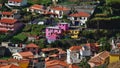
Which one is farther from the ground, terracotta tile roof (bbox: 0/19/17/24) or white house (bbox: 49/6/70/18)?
white house (bbox: 49/6/70/18)

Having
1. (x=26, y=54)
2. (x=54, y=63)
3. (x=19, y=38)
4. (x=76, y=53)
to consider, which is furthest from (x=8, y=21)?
(x=54, y=63)

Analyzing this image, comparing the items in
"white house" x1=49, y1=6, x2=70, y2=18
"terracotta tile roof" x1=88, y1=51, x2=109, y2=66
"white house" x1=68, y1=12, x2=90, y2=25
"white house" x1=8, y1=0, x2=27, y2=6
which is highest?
"white house" x1=8, y1=0, x2=27, y2=6

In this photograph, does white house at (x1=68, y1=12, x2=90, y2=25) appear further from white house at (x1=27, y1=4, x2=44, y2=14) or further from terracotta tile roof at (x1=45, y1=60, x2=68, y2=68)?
terracotta tile roof at (x1=45, y1=60, x2=68, y2=68)

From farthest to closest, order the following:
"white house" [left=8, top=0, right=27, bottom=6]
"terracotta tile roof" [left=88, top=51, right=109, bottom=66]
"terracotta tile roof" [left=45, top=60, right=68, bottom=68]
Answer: "white house" [left=8, top=0, right=27, bottom=6], "terracotta tile roof" [left=88, top=51, right=109, bottom=66], "terracotta tile roof" [left=45, top=60, right=68, bottom=68]

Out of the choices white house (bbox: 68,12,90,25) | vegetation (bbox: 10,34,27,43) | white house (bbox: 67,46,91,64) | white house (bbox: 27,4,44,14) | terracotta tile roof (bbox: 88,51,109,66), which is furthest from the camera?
white house (bbox: 27,4,44,14)

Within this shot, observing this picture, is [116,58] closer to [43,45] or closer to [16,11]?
[43,45]

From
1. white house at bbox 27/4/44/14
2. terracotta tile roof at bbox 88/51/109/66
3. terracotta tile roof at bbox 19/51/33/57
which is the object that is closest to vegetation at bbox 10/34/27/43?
terracotta tile roof at bbox 19/51/33/57

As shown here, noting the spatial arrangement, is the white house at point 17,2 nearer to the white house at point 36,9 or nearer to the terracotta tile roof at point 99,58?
the white house at point 36,9

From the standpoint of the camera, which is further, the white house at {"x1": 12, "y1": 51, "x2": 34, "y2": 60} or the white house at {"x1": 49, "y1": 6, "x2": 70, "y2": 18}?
the white house at {"x1": 49, "y1": 6, "x2": 70, "y2": 18}
